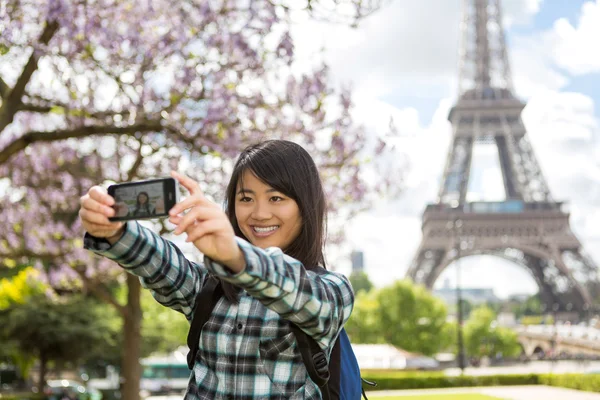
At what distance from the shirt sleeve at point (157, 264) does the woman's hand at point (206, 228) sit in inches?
16.0

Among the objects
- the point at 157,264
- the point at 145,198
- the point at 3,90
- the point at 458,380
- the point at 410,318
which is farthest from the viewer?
the point at 410,318

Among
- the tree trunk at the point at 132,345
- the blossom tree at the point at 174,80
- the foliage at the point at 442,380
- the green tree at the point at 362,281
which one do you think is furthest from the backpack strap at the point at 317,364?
the green tree at the point at 362,281

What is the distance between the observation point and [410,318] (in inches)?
1743

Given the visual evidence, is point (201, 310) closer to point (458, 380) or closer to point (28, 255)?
point (28, 255)

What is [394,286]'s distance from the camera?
44.9 m

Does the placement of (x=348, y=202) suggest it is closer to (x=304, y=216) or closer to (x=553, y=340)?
(x=304, y=216)

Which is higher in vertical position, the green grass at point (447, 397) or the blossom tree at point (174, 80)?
the blossom tree at point (174, 80)

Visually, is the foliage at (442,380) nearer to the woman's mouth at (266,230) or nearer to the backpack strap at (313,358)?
the woman's mouth at (266,230)

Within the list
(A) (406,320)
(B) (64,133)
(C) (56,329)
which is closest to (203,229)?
(B) (64,133)

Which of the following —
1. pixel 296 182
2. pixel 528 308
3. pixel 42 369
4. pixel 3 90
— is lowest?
pixel 42 369

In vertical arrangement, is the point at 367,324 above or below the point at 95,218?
below

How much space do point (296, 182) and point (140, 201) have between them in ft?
1.86

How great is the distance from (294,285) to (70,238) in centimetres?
1339

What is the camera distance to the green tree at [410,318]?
4378cm
